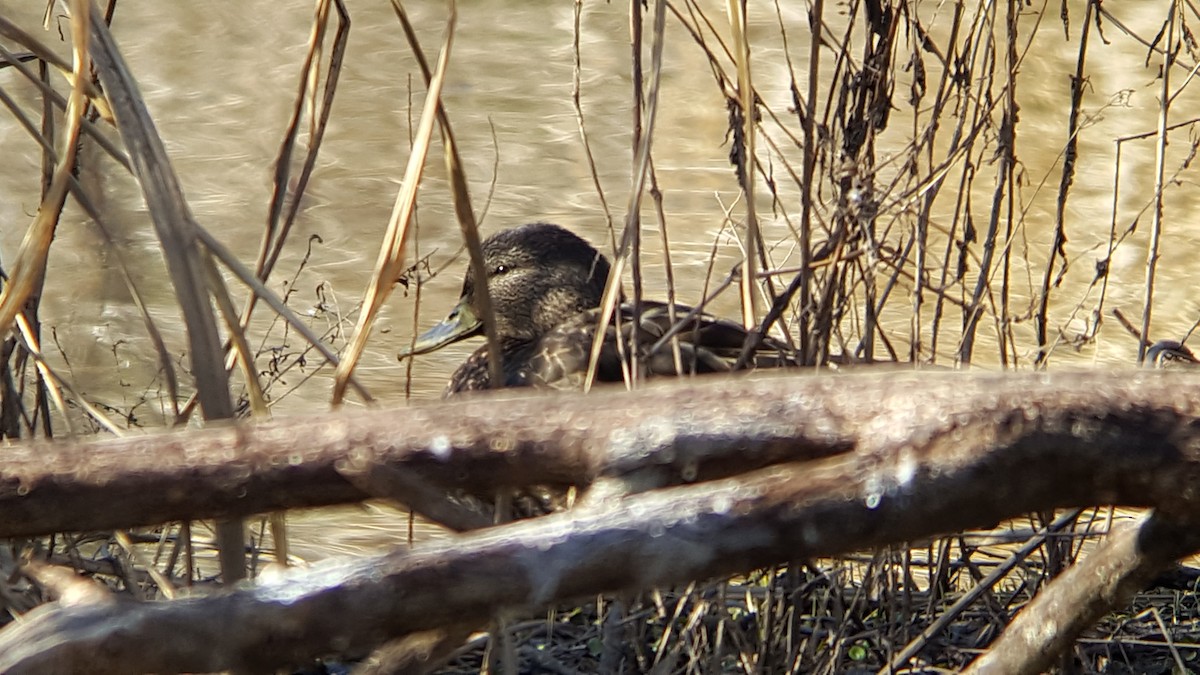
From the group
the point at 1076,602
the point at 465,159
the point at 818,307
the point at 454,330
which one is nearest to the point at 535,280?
the point at 454,330

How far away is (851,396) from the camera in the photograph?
3.85 feet

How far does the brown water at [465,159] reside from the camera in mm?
4801

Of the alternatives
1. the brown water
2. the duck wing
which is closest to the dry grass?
the duck wing

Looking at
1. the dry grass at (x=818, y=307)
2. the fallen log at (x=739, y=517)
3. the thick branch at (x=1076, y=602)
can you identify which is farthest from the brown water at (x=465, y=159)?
the fallen log at (x=739, y=517)

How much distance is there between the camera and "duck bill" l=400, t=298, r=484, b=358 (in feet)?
14.9

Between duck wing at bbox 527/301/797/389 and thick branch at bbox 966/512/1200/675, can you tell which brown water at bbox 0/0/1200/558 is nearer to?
duck wing at bbox 527/301/797/389

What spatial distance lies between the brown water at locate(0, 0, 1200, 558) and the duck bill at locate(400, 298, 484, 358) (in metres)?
0.18

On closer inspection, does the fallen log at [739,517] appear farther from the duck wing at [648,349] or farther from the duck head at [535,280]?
the duck head at [535,280]

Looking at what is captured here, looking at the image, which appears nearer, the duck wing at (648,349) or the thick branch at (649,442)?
the thick branch at (649,442)

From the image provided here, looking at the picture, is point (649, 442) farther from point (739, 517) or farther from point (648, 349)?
point (648, 349)

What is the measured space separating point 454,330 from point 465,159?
173 cm

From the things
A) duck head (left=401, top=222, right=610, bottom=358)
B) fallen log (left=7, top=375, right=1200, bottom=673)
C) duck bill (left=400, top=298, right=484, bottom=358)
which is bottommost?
duck bill (left=400, top=298, right=484, bottom=358)

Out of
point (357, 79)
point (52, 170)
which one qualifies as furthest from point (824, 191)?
point (357, 79)

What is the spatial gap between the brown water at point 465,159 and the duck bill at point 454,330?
18cm
